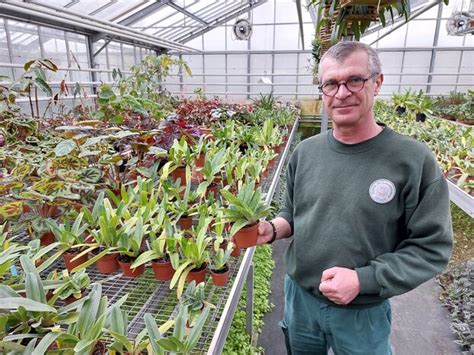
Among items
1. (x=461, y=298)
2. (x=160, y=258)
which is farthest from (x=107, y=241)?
(x=461, y=298)

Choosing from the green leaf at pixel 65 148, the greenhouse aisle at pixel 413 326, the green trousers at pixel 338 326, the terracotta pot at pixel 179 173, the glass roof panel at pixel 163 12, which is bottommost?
the greenhouse aisle at pixel 413 326

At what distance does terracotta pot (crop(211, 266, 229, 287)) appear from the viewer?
135 cm

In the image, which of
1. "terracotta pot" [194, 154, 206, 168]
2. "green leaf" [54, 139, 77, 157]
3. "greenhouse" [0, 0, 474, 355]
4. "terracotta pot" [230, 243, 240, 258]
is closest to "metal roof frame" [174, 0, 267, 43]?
"greenhouse" [0, 0, 474, 355]

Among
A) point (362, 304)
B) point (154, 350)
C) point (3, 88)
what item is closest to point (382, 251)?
point (362, 304)

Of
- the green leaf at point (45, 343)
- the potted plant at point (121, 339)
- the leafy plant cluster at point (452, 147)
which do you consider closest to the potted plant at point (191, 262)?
the potted plant at point (121, 339)

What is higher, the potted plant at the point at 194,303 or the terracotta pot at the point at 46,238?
the terracotta pot at the point at 46,238

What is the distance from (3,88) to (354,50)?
2.75 metres

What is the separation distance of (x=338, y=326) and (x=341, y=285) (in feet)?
0.93

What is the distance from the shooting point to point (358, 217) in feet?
3.57

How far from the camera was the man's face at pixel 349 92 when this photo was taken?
1.01 metres

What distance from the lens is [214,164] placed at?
83.8 inches

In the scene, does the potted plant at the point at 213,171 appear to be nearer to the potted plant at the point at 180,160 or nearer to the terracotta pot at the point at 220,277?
the potted plant at the point at 180,160

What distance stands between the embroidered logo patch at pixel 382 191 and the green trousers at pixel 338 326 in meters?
0.39

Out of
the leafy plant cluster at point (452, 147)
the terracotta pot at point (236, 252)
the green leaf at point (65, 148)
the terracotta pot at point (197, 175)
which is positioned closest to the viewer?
the terracotta pot at point (236, 252)
